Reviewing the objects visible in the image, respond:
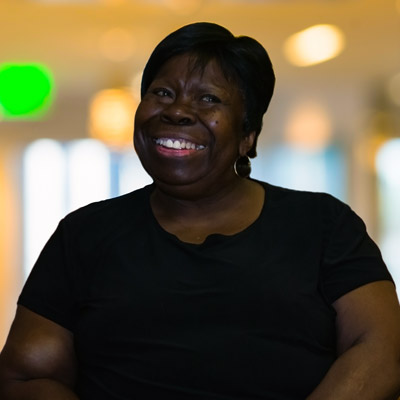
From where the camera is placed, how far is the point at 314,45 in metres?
6.52

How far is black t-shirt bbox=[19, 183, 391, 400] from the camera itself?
133 centimetres

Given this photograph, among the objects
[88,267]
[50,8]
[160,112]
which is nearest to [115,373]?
[88,267]

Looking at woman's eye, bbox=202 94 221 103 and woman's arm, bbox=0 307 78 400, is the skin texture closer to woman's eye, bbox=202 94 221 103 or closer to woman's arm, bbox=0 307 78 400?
woman's eye, bbox=202 94 221 103

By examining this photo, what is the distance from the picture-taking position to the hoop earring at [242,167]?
1.49 m

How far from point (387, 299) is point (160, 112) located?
18.0 inches

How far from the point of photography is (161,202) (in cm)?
148

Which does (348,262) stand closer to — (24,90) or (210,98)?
(210,98)

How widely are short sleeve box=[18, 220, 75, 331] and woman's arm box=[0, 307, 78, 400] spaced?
1cm

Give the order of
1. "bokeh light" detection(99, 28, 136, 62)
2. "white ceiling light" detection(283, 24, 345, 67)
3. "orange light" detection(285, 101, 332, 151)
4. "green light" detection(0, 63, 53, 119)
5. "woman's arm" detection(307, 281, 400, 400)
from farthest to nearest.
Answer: "orange light" detection(285, 101, 332, 151), "green light" detection(0, 63, 53, 119), "bokeh light" detection(99, 28, 136, 62), "white ceiling light" detection(283, 24, 345, 67), "woman's arm" detection(307, 281, 400, 400)

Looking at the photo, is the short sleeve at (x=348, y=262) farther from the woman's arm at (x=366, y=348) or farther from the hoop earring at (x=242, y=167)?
the hoop earring at (x=242, y=167)

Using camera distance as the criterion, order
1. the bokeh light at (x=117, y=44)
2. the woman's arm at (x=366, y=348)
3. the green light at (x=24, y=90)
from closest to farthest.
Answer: the woman's arm at (x=366, y=348), the bokeh light at (x=117, y=44), the green light at (x=24, y=90)

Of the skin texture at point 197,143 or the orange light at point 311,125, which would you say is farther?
the orange light at point 311,125

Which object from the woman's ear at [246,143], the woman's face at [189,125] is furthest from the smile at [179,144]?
the woman's ear at [246,143]

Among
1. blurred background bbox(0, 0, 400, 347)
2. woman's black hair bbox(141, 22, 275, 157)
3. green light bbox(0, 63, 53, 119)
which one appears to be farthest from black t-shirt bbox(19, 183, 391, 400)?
green light bbox(0, 63, 53, 119)
